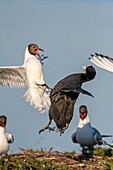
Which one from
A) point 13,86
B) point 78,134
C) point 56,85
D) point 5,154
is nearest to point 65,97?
point 56,85

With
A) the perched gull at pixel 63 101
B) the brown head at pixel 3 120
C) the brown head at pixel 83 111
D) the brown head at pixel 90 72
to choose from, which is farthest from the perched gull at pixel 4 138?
the brown head at pixel 90 72

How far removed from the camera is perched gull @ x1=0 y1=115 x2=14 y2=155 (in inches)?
485

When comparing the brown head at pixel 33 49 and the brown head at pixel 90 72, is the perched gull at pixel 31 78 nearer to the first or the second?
the brown head at pixel 33 49

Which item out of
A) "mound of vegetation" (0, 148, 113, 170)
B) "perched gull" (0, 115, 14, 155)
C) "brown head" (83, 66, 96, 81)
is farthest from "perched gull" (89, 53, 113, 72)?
"perched gull" (0, 115, 14, 155)

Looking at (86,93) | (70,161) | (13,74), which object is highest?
(13,74)

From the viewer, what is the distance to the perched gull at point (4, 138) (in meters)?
12.3

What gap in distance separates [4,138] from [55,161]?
1271mm

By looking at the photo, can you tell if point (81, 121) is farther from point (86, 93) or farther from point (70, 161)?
point (86, 93)

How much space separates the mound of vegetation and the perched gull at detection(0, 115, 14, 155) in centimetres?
24

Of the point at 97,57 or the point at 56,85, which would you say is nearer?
the point at 56,85

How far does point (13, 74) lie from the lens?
13961mm

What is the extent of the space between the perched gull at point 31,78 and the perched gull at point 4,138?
22.6 inches

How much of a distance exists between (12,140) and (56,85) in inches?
109

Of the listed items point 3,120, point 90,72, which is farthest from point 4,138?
point 90,72
